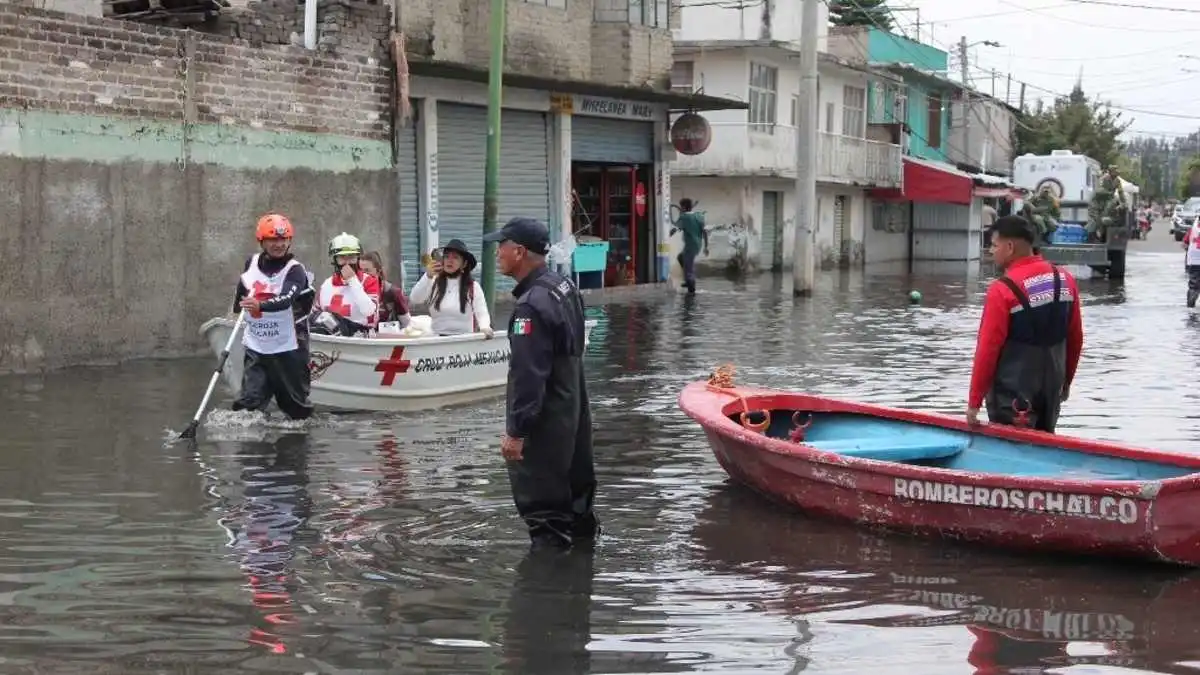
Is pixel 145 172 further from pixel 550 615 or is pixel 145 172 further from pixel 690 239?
pixel 690 239

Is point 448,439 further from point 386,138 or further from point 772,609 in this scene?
point 386,138

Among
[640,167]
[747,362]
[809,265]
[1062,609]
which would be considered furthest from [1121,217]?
[1062,609]

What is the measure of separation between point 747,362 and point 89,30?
25.1 ft

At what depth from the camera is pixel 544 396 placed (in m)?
7.31

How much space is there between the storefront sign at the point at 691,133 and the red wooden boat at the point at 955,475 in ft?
61.2

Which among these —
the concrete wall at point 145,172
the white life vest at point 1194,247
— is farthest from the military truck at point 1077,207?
the concrete wall at point 145,172

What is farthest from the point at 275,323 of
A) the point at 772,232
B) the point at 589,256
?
the point at 772,232

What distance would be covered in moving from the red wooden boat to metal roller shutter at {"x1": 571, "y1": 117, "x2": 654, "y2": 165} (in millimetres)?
17263

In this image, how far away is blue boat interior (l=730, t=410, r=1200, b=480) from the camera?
8297 mm

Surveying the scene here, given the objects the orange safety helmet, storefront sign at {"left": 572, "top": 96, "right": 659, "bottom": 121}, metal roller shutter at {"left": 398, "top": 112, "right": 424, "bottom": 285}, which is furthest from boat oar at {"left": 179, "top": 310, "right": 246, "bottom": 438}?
storefront sign at {"left": 572, "top": 96, "right": 659, "bottom": 121}

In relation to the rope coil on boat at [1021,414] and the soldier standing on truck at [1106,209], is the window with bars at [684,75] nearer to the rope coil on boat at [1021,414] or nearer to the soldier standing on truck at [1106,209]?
the soldier standing on truck at [1106,209]

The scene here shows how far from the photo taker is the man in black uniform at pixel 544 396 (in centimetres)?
720

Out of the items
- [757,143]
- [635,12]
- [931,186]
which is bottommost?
[931,186]

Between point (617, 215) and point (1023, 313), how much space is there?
68.7ft
